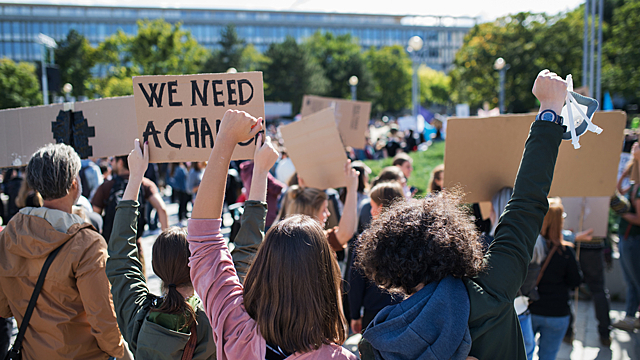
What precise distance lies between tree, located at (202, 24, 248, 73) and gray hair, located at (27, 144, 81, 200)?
51381 mm

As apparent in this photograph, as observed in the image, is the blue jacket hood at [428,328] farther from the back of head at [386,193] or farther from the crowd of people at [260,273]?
the back of head at [386,193]

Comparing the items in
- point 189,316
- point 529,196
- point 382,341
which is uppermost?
point 529,196

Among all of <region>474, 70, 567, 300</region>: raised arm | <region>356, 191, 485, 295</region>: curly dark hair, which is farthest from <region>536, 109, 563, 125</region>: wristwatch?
<region>356, 191, 485, 295</region>: curly dark hair

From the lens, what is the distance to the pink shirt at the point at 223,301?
1369 mm

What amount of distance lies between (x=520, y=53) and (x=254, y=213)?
3695cm

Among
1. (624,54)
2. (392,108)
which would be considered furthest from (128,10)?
(624,54)

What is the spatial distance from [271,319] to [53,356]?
1.55m

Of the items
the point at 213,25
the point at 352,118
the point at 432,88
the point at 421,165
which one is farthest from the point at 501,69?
the point at 213,25

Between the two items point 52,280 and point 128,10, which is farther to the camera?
point 128,10

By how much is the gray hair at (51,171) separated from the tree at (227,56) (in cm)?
5138

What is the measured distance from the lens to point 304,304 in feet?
4.46

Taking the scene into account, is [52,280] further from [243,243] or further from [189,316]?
[243,243]

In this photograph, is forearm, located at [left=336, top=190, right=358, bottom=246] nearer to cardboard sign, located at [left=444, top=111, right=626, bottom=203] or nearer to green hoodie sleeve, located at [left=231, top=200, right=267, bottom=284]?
cardboard sign, located at [left=444, top=111, right=626, bottom=203]

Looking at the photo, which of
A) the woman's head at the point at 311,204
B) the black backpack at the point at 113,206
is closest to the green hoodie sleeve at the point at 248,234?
the woman's head at the point at 311,204
